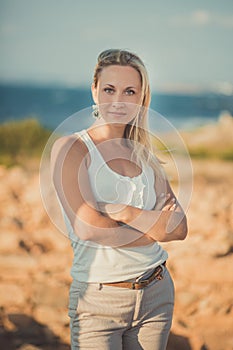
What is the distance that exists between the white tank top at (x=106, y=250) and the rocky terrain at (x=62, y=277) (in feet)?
Answer: 3.62

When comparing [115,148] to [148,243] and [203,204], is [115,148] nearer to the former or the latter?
[148,243]

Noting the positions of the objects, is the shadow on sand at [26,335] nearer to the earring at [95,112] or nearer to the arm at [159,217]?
the arm at [159,217]

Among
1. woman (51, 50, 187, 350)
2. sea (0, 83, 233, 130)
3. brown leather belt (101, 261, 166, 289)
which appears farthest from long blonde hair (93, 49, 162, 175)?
sea (0, 83, 233, 130)

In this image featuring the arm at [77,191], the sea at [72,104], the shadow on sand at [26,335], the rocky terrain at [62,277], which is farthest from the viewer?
the sea at [72,104]

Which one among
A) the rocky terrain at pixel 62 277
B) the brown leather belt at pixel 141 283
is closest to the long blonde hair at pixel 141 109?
the brown leather belt at pixel 141 283

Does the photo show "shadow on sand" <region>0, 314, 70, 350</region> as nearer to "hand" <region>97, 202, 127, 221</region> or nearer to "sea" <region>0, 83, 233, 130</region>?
"hand" <region>97, 202, 127, 221</region>

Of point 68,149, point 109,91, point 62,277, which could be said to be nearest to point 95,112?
point 109,91

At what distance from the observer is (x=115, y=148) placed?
1529 millimetres

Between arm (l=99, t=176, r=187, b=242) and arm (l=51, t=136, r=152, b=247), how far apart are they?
41 mm

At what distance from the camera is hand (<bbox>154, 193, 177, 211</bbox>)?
5.13 feet

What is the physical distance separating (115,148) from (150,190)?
0.14 m

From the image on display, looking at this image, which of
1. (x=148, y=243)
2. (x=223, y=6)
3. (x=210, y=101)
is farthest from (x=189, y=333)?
→ (x=210, y=101)

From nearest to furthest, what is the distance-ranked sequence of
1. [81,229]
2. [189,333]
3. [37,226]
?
[81,229] → [189,333] → [37,226]

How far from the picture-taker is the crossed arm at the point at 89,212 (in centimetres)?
139
